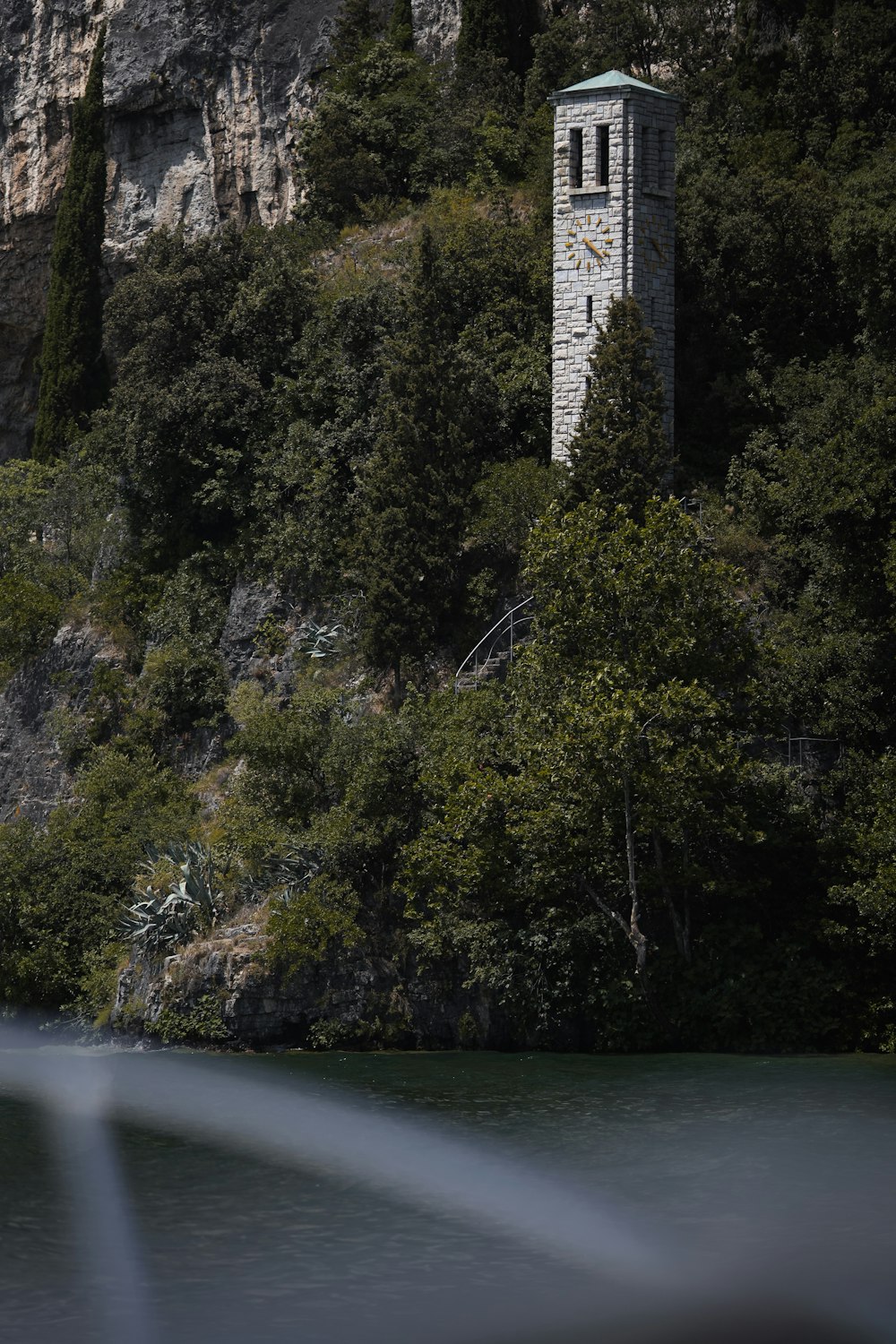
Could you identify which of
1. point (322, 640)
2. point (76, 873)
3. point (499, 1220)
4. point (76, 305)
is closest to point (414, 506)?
point (322, 640)

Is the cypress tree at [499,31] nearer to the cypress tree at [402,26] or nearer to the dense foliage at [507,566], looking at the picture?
the dense foliage at [507,566]

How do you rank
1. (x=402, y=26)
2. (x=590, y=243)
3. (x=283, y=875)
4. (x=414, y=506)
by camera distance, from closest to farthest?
(x=283, y=875)
(x=414, y=506)
(x=590, y=243)
(x=402, y=26)

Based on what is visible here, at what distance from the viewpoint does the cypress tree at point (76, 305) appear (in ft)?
210

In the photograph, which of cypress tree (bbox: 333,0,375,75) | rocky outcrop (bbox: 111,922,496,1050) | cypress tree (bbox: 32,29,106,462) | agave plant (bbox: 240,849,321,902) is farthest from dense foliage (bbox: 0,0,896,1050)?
cypress tree (bbox: 32,29,106,462)

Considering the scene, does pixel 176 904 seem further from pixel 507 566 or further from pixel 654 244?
pixel 654 244

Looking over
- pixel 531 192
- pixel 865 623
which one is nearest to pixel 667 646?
pixel 865 623

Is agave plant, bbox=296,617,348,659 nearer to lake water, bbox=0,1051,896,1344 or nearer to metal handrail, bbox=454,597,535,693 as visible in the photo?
metal handrail, bbox=454,597,535,693

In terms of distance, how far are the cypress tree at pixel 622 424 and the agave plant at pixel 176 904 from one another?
10.7m

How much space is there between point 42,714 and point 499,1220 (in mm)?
33456

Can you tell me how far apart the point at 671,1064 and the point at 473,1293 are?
46.0 feet

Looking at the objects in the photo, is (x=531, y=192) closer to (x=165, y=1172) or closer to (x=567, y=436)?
(x=567, y=436)

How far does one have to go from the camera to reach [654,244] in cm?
4575

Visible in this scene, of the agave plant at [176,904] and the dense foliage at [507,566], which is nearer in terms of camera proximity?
the dense foliage at [507,566]

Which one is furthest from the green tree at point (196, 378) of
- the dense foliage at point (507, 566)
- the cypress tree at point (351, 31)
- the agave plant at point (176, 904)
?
the agave plant at point (176, 904)
